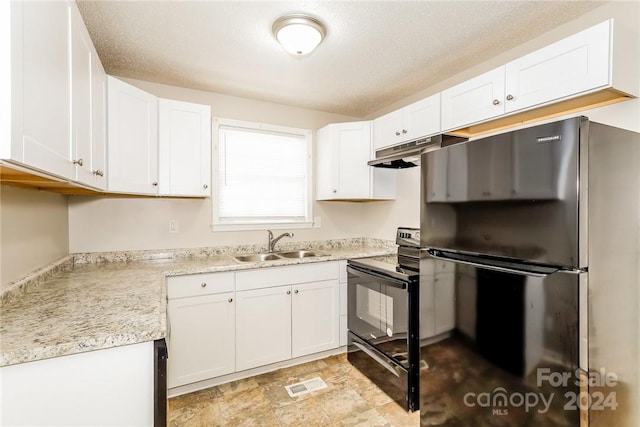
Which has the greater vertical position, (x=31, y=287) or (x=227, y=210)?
(x=227, y=210)

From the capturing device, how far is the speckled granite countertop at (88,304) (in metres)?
0.95

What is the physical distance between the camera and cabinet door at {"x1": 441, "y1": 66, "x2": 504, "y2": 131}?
1.81 metres

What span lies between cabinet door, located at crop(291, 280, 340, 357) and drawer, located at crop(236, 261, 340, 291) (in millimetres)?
58

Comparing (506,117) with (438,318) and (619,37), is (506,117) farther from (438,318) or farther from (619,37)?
(438,318)

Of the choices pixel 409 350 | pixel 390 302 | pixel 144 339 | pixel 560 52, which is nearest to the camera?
pixel 144 339

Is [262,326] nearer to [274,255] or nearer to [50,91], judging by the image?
[274,255]

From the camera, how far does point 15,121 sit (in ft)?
2.58

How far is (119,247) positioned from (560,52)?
10.4ft

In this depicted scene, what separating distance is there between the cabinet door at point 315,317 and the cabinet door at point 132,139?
1.39 m

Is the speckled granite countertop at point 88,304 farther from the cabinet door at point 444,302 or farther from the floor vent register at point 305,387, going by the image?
the cabinet door at point 444,302

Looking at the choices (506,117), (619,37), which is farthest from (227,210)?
(619,37)

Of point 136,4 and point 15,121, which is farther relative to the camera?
point 136,4

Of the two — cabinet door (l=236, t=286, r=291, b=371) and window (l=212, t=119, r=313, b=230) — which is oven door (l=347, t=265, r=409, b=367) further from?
window (l=212, t=119, r=313, b=230)

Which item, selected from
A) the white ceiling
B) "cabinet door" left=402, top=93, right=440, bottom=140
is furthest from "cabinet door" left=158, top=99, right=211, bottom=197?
"cabinet door" left=402, top=93, right=440, bottom=140
